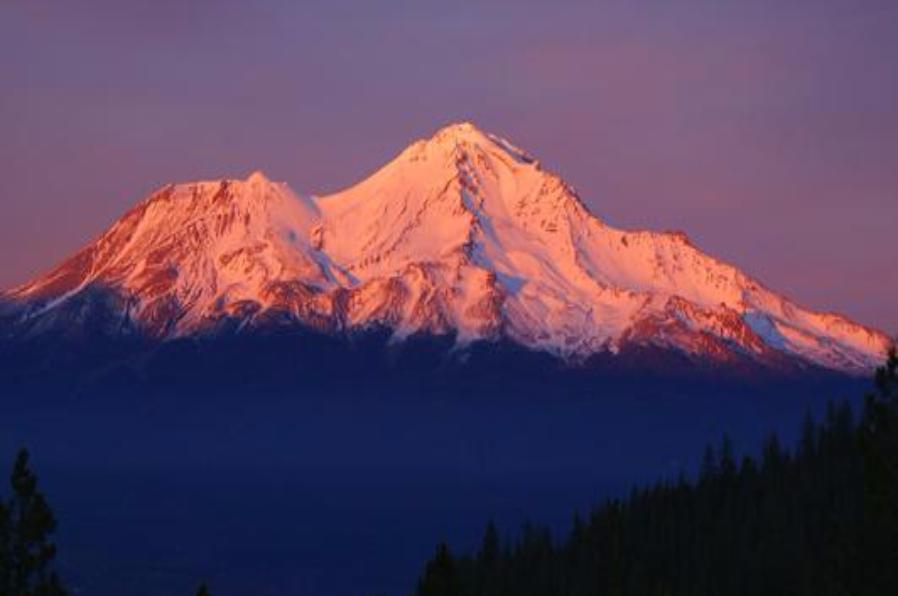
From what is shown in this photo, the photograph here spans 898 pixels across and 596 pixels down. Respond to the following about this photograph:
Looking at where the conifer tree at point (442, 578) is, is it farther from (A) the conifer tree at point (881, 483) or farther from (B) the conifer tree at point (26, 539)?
(A) the conifer tree at point (881, 483)

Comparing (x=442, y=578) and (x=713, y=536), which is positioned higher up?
(x=713, y=536)

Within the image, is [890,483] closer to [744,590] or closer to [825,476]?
[744,590]

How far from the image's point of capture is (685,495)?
116438mm

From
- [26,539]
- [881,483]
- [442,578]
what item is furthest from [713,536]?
[26,539]

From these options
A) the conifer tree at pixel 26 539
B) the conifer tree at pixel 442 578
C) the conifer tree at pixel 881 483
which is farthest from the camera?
the conifer tree at pixel 26 539

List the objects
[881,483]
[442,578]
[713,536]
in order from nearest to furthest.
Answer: [881,483] → [442,578] → [713,536]

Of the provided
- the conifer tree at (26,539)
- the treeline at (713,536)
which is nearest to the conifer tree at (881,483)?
the conifer tree at (26,539)

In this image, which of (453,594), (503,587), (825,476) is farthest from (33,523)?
(825,476)

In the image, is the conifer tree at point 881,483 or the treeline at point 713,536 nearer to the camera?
the conifer tree at point 881,483

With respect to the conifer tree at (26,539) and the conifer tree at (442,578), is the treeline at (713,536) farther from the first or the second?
the conifer tree at (26,539)

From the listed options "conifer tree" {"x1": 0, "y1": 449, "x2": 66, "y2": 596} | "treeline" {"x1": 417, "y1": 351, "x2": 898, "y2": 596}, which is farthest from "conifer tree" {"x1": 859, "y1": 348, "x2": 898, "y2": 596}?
"treeline" {"x1": 417, "y1": 351, "x2": 898, "y2": 596}

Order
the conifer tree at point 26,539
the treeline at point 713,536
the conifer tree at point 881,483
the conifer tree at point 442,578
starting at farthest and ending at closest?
the treeline at point 713,536 < the conifer tree at point 26,539 < the conifer tree at point 442,578 < the conifer tree at point 881,483

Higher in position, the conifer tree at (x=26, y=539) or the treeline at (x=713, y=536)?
the treeline at (x=713, y=536)

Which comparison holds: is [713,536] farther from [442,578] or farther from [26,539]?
[26,539]
